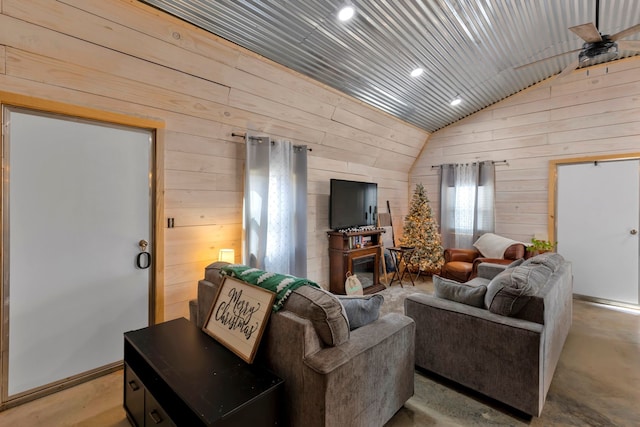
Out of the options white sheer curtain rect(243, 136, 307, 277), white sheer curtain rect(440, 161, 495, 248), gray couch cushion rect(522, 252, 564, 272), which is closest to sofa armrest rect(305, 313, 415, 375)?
gray couch cushion rect(522, 252, 564, 272)

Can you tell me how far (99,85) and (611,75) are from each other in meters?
6.11

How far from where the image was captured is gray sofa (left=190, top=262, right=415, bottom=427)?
4.37 feet

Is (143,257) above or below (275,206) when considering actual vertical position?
below

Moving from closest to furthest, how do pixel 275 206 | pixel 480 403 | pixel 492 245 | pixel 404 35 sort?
pixel 480 403 → pixel 404 35 → pixel 275 206 → pixel 492 245

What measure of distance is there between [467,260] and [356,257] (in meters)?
1.80

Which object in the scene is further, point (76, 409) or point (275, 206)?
point (275, 206)

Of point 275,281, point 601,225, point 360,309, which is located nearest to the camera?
point 275,281

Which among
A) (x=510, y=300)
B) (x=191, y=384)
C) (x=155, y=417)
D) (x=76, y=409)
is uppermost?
(x=510, y=300)

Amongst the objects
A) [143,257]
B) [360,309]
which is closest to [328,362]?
[360,309]

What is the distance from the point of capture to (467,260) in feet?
15.1

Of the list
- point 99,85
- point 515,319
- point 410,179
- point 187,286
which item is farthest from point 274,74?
point 410,179

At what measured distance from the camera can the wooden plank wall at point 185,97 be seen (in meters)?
1.91

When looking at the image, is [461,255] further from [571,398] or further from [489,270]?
[571,398]

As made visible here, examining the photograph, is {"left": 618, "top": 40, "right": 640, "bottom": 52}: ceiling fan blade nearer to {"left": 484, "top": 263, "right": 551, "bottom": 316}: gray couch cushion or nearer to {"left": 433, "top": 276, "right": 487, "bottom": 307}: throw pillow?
{"left": 484, "top": 263, "right": 551, "bottom": 316}: gray couch cushion
